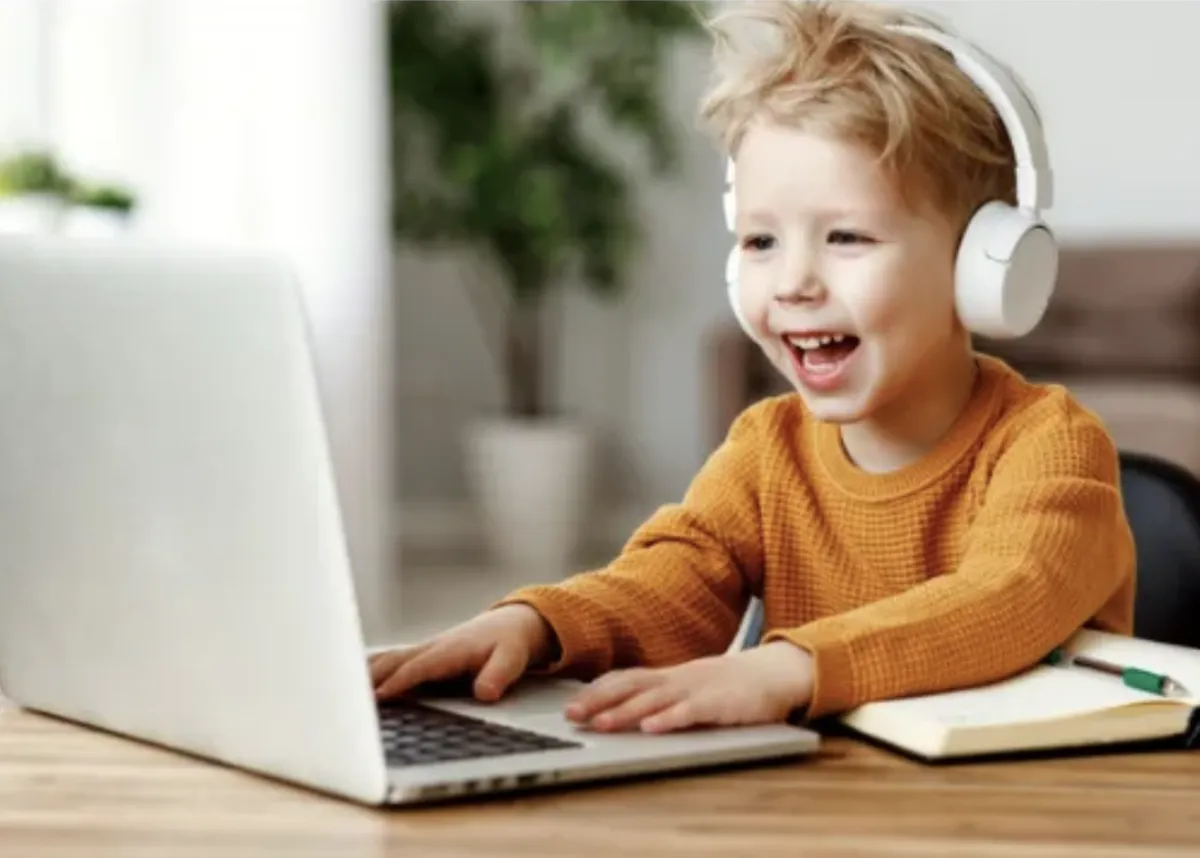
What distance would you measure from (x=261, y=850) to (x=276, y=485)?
0.14 m

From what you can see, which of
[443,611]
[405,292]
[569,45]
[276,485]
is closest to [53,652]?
[276,485]

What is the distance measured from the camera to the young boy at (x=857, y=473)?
1042mm

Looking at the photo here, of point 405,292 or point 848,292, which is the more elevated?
point 848,292

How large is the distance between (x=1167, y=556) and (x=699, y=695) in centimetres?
48

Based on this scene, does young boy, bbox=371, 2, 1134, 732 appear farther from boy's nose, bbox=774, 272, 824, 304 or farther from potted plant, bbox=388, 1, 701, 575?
potted plant, bbox=388, 1, 701, 575

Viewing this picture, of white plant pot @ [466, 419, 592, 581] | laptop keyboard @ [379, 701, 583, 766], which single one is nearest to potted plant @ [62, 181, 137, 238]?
white plant pot @ [466, 419, 592, 581]

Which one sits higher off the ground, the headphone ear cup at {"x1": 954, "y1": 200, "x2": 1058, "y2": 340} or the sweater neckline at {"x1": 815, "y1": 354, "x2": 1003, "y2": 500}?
the headphone ear cup at {"x1": 954, "y1": 200, "x2": 1058, "y2": 340}

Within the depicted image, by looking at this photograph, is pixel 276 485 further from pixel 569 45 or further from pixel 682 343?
pixel 682 343

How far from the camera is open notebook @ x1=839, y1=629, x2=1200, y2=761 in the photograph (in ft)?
3.11

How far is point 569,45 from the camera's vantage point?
4.63 metres

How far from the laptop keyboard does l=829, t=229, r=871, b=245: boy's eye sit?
33 centimetres

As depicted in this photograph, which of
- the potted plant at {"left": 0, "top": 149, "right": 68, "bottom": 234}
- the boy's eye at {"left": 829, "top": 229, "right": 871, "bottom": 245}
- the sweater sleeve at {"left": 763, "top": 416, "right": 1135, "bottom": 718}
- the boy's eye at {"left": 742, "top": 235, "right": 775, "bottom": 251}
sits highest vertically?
the boy's eye at {"left": 829, "top": 229, "right": 871, "bottom": 245}

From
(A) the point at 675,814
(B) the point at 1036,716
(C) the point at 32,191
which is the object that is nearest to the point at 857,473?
(B) the point at 1036,716

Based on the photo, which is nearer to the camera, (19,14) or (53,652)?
(53,652)
